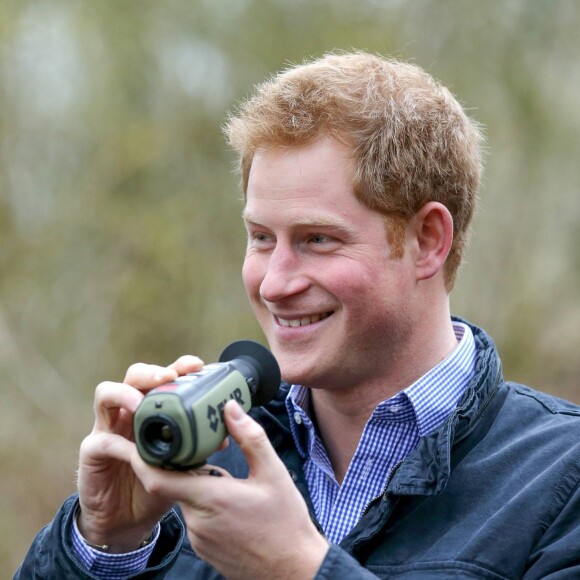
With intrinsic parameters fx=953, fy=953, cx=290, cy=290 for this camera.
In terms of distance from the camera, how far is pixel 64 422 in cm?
994

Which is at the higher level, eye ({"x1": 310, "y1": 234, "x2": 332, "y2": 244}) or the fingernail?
eye ({"x1": 310, "y1": 234, "x2": 332, "y2": 244})

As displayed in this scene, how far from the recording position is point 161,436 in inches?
84.6

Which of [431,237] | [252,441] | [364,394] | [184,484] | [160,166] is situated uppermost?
[431,237]

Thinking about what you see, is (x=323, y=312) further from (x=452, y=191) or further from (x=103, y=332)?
(x=103, y=332)

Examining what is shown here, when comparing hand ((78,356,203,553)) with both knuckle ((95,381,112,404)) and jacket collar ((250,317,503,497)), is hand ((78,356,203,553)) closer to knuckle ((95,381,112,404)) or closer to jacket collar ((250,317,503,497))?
knuckle ((95,381,112,404))

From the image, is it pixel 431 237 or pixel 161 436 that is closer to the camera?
pixel 161 436

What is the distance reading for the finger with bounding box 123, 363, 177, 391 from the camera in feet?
7.87

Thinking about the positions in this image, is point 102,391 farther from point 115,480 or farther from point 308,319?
point 308,319

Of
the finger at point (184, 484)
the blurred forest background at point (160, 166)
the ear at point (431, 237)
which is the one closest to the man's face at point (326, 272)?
the ear at point (431, 237)

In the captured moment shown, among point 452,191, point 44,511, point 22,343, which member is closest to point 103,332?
point 22,343

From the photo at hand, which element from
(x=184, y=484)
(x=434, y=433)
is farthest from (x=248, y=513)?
(x=434, y=433)

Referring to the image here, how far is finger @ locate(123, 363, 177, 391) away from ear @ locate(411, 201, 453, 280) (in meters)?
1.15

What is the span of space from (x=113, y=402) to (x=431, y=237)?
4.35 feet

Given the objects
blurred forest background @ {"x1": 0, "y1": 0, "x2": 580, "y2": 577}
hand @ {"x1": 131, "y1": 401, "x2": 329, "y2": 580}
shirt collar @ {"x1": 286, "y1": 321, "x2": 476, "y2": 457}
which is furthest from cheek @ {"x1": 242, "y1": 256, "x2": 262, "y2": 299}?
blurred forest background @ {"x1": 0, "y1": 0, "x2": 580, "y2": 577}
